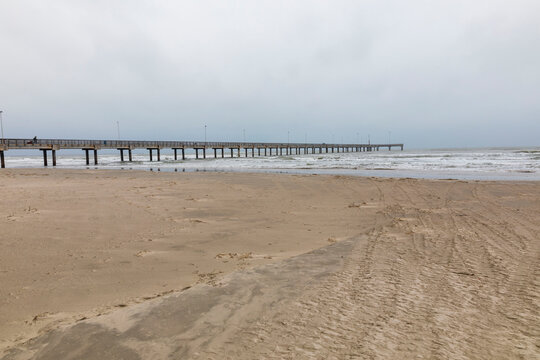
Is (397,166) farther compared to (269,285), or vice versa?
(397,166)

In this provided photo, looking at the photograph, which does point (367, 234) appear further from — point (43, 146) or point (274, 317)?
point (43, 146)

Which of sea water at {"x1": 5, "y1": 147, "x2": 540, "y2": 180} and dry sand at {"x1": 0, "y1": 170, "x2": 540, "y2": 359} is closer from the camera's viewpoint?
dry sand at {"x1": 0, "y1": 170, "x2": 540, "y2": 359}

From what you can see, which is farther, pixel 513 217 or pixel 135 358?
pixel 513 217

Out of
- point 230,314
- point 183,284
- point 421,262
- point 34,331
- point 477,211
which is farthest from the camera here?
point 477,211

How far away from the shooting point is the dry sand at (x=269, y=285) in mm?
2656

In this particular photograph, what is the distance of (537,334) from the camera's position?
273 cm

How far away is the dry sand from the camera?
8.71ft

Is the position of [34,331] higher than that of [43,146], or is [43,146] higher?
[43,146]

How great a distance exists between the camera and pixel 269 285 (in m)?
3.90

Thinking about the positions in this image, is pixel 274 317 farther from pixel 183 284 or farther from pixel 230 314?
pixel 183 284

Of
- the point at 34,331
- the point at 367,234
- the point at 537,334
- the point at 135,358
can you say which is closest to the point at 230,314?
the point at 135,358

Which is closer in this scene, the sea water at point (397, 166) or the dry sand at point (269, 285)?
the dry sand at point (269, 285)

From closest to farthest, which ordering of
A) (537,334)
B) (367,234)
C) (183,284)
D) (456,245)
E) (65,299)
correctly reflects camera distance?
(537,334), (65,299), (183,284), (456,245), (367,234)

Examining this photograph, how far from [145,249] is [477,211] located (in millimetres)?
8351
